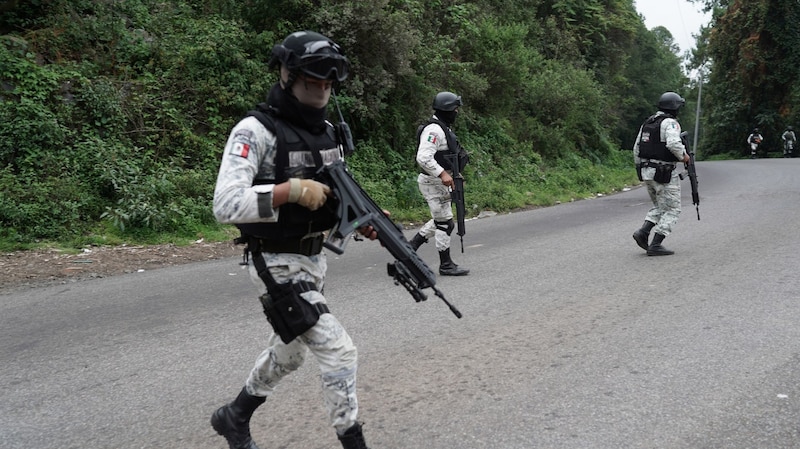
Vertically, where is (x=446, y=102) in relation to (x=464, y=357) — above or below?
above

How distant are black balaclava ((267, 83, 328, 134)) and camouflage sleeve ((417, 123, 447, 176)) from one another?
4.31 meters

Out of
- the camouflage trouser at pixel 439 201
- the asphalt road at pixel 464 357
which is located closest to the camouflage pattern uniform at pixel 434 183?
the camouflage trouser at pixel 439 201

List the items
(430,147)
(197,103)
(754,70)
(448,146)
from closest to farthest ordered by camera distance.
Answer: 1. (430,147)
2. (448,146)
3. (197,103)
4. (754,70)

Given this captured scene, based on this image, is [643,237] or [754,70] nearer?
[643,237]

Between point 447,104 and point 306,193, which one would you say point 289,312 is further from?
point 447,104

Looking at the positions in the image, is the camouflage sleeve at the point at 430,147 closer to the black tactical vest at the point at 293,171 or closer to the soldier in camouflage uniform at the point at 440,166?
the soldier in camouflage uniform at the point at 440,166

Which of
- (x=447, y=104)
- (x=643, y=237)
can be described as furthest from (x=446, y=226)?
(x=643, y=237)

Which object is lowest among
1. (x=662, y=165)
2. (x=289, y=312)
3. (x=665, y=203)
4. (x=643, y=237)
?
(x=643, y=237)

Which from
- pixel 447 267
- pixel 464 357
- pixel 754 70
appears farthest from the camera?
pixel 754 70

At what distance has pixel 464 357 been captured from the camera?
15.1 feet

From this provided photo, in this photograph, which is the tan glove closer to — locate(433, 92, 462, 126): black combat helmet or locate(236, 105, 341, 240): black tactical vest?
locate(236, 105, 341, 240): black tactical vest

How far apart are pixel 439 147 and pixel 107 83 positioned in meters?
6.69

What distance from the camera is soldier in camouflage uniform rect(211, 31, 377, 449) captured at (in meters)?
2.71

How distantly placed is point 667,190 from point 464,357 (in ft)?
15.8
